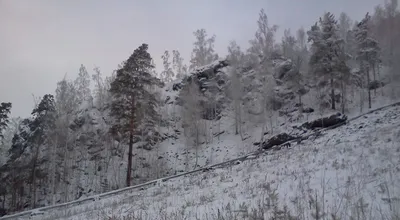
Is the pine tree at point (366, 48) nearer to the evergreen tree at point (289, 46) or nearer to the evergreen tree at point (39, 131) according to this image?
the evergreen tree at point (289, 46)

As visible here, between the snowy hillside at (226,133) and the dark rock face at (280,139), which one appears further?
the dark rock face at (280,139)

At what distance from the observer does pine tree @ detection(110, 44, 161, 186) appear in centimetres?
2028

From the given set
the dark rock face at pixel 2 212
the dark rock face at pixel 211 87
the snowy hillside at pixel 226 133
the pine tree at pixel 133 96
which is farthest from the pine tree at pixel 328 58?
the dark rock face at pixel 2 212

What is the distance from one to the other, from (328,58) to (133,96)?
26.3 meters

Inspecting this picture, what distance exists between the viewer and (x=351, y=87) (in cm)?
3684

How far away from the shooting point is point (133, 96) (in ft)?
68.8

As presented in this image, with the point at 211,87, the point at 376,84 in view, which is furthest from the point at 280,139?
the point at 211,87

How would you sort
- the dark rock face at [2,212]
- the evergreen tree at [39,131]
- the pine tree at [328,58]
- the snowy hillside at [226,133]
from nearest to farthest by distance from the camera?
the snowy hillside at [226,133]
the dark rock face at [2,212]
the evergreen tree at [39,131]
the pine tree at [328,58]

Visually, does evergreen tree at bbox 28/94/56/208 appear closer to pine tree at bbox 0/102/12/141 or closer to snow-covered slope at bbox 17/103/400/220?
pine tree at bbox 0/102/12/141

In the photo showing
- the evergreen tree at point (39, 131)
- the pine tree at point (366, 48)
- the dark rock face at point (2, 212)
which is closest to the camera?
the dark rock face at point (2, 212)

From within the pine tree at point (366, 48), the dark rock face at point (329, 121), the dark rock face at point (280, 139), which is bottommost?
the dark rock face at point (280, 139)

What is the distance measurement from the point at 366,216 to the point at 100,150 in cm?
3731

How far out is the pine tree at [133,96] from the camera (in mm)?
20281

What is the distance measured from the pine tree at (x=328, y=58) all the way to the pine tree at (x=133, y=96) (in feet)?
74.4
